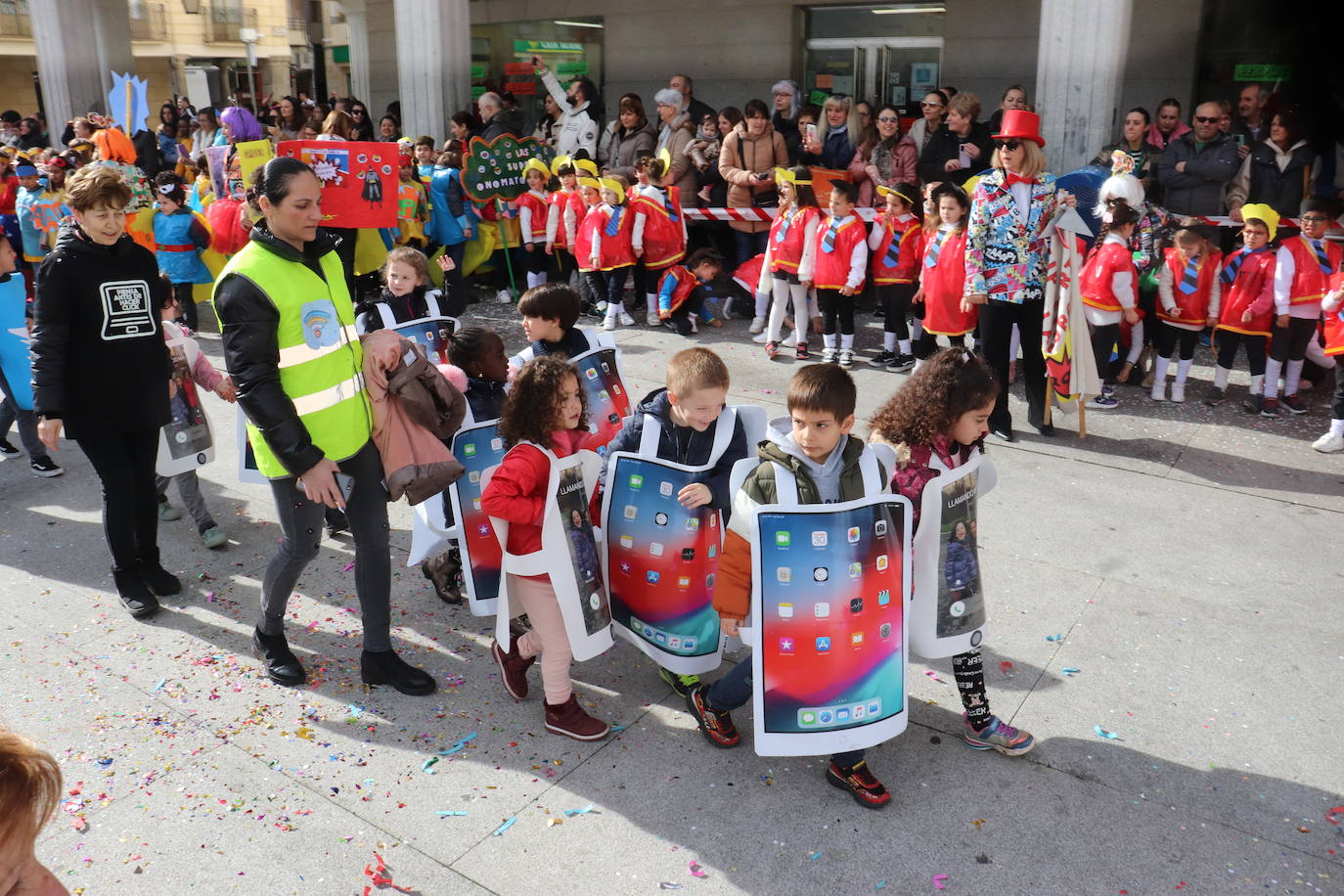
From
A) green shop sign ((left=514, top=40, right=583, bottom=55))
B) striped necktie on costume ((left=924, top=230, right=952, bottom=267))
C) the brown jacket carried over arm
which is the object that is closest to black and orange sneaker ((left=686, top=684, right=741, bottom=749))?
the brown jacket carried over arm

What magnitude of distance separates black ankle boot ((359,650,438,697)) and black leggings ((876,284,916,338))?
17.8ft

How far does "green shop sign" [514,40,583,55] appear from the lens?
16859 millimetres

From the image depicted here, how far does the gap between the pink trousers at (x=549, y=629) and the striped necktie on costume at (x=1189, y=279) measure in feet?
17.8

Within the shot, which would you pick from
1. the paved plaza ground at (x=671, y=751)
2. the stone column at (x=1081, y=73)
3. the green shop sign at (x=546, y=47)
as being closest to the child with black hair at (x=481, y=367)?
the paved plaza ground at (x=671, y=751)

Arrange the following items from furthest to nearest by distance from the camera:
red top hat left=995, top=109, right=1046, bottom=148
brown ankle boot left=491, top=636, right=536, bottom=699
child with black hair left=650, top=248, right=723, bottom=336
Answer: child with black hair left=650, top=248, right=723, bottom=336 < red top hat left=995, top=109, right=1046, bottom=148 < brown ankle boot left=491, top=636, right=536, bottom=699

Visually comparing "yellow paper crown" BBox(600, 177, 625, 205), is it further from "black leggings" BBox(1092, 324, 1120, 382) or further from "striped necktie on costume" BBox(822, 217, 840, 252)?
"black leggings" BBox(1092, 324, 1120, 382)

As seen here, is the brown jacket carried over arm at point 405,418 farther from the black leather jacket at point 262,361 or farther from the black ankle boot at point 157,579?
the black ankle boot at point 157,579

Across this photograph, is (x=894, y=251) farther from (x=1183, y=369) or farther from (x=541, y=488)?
(x=541, y=488)

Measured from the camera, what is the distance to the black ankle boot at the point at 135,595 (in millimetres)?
4574

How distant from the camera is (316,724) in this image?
380cm

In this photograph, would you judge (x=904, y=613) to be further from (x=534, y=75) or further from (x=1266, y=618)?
(x=534, y=75)

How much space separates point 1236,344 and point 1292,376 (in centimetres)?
39

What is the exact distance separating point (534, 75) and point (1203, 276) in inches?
479

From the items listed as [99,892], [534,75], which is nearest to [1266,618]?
[99,892]
